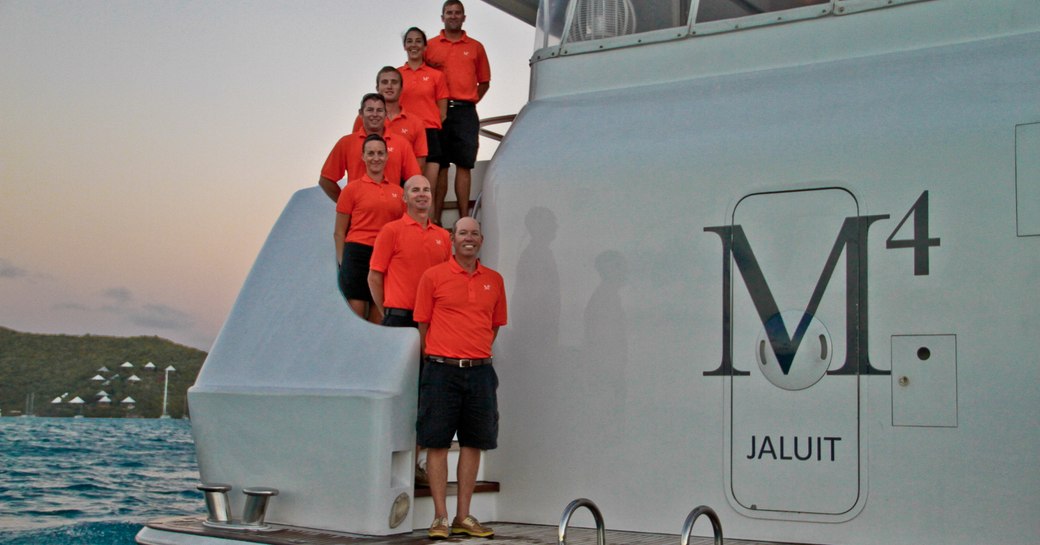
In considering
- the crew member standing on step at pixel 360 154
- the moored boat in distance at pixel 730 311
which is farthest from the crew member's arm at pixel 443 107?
the moored boat in distance at pixel 730 311

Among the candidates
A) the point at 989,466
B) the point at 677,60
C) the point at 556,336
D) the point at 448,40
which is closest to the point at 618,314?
the point at 556,336

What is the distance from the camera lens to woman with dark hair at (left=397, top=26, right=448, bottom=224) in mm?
6988

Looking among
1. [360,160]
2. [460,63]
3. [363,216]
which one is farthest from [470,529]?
[460,63]

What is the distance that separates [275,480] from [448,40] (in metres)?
3.12

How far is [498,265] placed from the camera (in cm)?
638

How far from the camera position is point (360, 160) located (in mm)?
6434

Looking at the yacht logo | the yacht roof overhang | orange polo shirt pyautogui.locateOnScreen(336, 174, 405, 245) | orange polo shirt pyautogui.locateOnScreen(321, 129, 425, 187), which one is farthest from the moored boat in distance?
the yacht roof overhang

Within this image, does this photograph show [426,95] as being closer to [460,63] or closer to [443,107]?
[443,107]

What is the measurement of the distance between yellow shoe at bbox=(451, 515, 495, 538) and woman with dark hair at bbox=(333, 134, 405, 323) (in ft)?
3.83

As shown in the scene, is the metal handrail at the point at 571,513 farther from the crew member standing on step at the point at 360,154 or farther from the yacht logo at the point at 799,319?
the crew member standing on step at the point at 360,154

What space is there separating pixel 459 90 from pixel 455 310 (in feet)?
6.93

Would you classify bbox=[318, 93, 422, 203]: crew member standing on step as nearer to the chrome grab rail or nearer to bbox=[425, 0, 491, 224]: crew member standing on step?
bbox=[425, 0, 491, 224]: crew member standing on step

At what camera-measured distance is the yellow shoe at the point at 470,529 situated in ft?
18.0

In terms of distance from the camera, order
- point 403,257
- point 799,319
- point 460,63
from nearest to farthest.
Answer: point 799,319 → point 403,257 → point 460,63
